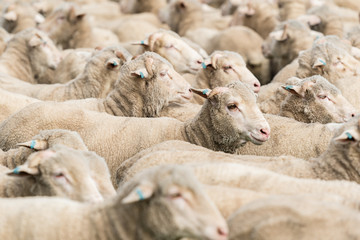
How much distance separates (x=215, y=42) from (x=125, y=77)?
386cm

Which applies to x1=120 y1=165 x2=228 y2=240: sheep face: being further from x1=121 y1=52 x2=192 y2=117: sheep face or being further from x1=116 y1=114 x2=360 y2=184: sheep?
x1=121 y1=52 x2=192 y2=117: sheep face

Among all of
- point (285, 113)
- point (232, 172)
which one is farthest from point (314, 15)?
point (232, 172)

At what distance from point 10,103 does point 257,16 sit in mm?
5597

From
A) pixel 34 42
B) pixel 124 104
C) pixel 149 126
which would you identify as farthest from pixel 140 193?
pixel 34 42

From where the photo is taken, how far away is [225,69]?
755cm

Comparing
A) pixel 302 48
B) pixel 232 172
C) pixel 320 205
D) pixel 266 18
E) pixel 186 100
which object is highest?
pixel 320 205

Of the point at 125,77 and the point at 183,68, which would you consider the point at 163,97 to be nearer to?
the point at 125,77

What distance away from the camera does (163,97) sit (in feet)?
23.0

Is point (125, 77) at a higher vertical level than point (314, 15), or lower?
higher

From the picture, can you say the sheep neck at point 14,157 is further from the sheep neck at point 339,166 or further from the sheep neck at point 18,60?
the sheep neck at point 18,60

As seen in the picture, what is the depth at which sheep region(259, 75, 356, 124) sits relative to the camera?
257 inches

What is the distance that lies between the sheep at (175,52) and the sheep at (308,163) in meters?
3.08

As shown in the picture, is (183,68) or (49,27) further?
(49,27)

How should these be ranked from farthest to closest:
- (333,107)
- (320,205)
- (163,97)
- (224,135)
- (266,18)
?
(266,18) < (163,97) < (333,107) < (224,135) < (320,205)
